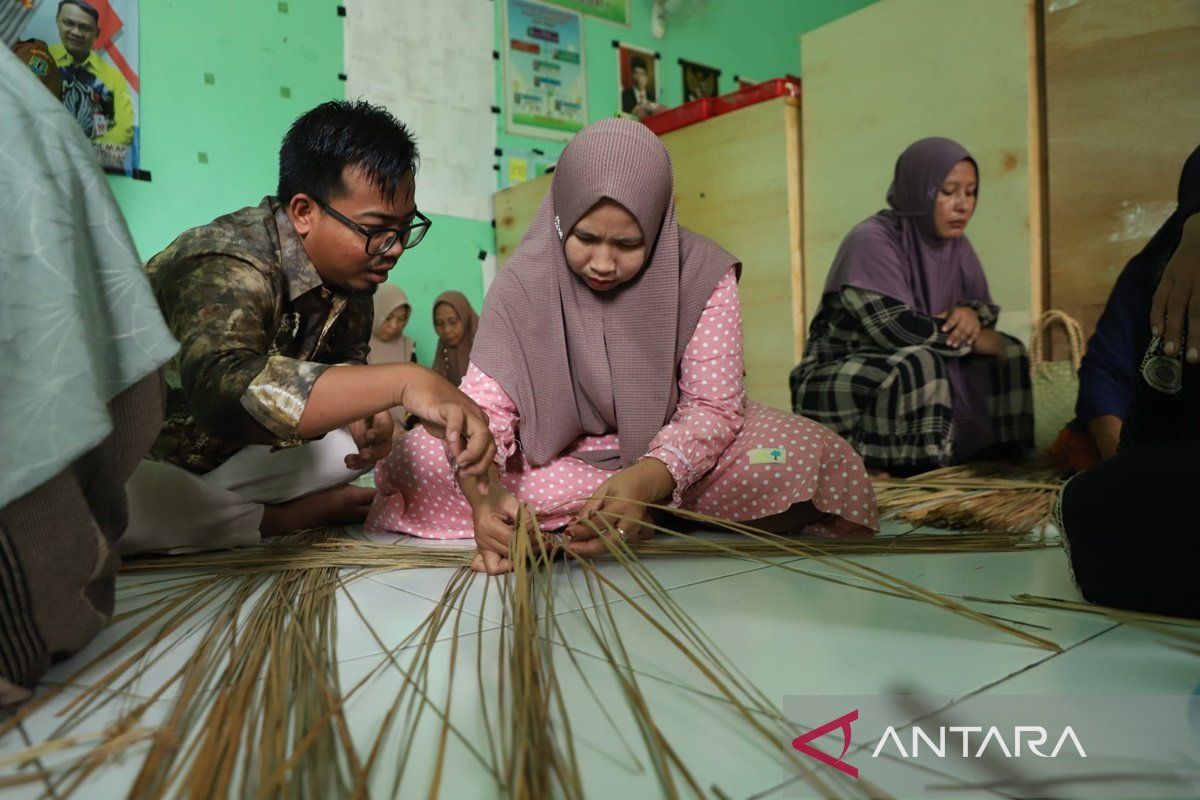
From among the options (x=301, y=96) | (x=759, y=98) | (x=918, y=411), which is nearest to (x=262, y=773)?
(x=918, y=411)

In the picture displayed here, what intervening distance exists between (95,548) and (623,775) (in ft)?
1.67

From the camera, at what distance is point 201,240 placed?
1.16 m

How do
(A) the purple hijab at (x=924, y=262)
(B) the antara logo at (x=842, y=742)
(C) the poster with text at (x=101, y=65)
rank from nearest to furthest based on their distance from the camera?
(B) the antara logo at (x=842, y=742) < (A) the purple hijab at (x=924, y=262) < (C) the poster with text at (x=101, y=65)

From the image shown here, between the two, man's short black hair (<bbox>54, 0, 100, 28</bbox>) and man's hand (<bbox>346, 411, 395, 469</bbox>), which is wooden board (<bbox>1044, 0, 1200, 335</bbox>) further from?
man's short black hair (<bbox>54, 0, 100, 28</bbox>)

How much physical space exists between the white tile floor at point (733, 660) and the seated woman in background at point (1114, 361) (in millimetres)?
729

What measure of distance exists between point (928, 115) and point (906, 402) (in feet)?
3.33

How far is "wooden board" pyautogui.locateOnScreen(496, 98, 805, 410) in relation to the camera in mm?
2824

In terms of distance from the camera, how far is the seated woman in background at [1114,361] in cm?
146

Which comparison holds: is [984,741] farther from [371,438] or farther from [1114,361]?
[1114,361]

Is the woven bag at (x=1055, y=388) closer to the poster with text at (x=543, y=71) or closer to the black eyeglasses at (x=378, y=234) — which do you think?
the black eyeglasses at (x=378, y=234)

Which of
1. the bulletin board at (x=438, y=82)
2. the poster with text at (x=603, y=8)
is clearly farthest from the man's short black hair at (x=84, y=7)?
the poster with text at (x=603, y=8)

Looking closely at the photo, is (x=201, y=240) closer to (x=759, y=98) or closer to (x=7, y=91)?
(x=7, y=91)

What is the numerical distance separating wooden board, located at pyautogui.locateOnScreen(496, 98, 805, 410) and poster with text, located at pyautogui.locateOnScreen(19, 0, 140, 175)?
213cm

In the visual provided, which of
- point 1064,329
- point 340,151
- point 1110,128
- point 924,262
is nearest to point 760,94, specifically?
point 924,262
